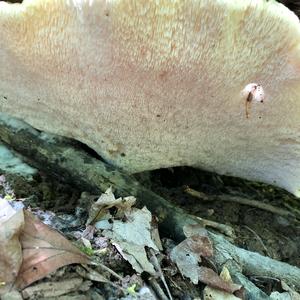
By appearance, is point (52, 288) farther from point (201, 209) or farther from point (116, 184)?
point (201, 209)

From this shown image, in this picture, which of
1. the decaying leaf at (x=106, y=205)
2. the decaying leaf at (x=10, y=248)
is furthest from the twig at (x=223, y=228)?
the decaying leaf at (x=10, y=248)

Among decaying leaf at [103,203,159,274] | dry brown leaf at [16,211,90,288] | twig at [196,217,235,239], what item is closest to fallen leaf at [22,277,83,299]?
dry brown leaf at [16,211,90,288]

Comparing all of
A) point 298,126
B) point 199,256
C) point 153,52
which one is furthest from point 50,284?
point 298,126

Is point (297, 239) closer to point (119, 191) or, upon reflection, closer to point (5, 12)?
point (119, 191)

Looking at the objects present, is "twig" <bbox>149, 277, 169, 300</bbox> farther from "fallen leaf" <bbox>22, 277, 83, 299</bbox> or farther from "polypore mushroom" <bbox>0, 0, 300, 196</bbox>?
"polypore mushroom" <bbox>0, 0, 300, 196</bbox>

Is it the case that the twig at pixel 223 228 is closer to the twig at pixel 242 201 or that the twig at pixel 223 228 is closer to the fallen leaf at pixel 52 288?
the twig at pixel 242 201
